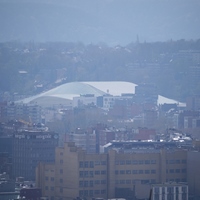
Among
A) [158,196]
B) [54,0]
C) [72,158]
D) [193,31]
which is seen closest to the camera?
[158,196]

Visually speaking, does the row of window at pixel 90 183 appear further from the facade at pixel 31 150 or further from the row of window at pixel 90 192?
the facade at pixel 31 150

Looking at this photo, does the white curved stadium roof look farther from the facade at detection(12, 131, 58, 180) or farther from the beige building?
the beige building

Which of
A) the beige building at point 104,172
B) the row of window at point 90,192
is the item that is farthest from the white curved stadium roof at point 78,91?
the row of window at point 90,192

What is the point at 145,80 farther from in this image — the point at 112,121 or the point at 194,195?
the point at 194,195

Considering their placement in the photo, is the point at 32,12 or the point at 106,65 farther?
the point at 32,12

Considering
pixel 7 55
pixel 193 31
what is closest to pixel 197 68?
pixel 7 55

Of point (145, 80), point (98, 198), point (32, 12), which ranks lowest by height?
point (98, 198)

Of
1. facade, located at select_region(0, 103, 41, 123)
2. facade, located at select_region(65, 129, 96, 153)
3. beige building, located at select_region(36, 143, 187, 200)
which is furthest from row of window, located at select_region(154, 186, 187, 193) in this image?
facade, located at select_region(0, 103, 41, 123)
